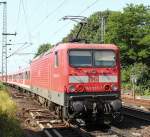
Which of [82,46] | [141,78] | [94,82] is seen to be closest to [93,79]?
[94,82]

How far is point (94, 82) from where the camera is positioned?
1553 cm

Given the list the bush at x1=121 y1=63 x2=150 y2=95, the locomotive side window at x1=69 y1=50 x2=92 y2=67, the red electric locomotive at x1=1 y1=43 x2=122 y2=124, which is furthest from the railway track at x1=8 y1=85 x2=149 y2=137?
the bush at x1=121 y1=63 x2=150 y2=95

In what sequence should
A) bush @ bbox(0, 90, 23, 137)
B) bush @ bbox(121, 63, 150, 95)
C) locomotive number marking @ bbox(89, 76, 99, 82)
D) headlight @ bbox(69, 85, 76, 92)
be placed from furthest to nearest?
1. bush @ bbox(121, 63, 150, 95)
2. locomotive number marking @ bbox(89, 76, 99, 82)
3. headlight @ bbox(69, 85, 76, 92)
4. bush @ bbox(0, 90, 23, 137)

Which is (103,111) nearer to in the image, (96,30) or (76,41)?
(76,41)

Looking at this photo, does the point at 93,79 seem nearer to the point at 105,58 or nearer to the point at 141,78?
the point at 105,58

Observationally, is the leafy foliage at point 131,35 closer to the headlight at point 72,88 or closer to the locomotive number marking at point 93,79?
the locomotive number marking at point 93,79

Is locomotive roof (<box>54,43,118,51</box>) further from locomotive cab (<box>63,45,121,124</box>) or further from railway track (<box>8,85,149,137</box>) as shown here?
railway track (<box>8,85,149,137</box>)

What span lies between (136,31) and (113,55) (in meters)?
34.5

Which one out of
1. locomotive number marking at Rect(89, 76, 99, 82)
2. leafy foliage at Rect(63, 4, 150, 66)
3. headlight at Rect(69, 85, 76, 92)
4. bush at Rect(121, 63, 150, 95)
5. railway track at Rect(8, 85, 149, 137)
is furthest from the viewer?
leafy foliage at Rect(63, 4, 150, 66)

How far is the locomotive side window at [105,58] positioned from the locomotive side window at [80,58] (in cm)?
27

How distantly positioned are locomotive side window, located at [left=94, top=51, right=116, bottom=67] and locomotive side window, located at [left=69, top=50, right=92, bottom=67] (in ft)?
0.87

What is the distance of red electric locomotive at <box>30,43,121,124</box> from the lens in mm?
15242

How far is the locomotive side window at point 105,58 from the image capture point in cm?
1588

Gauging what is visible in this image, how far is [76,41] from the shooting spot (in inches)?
673
